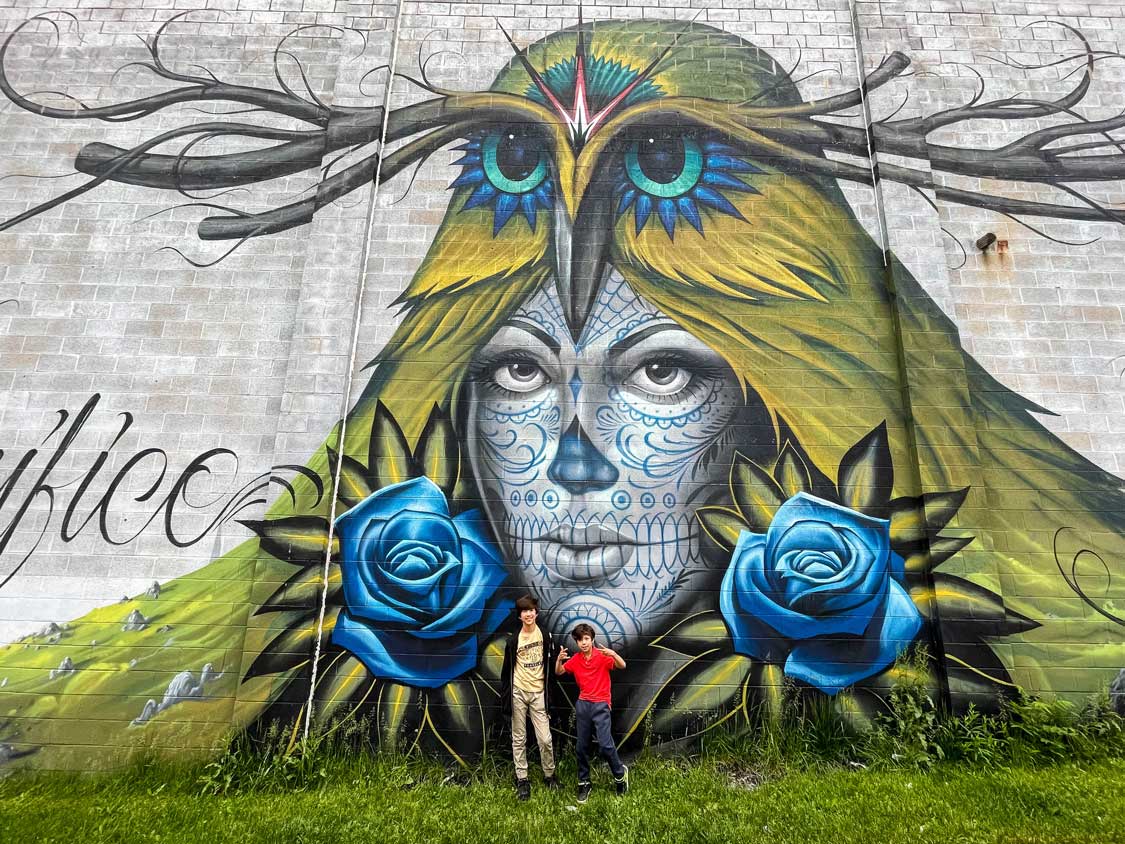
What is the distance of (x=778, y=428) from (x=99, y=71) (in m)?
9.14

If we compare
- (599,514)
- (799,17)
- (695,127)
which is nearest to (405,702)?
(599,514)

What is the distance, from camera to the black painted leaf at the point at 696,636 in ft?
19.8

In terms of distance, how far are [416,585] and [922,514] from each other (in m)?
4.97

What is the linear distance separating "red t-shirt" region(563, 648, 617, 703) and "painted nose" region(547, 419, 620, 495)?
163 cm

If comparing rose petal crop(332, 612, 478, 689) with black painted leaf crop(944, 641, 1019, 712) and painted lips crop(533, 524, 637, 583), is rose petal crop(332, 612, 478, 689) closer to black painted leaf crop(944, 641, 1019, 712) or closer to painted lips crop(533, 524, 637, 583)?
painted lips crop(533, 524, 637, 583)

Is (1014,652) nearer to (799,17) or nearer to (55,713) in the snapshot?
(799,17)

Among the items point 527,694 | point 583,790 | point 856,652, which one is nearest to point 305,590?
point 527,694

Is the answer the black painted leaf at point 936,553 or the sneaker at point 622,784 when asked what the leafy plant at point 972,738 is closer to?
the black painted leaf at point 936,553

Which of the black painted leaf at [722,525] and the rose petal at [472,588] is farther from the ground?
the black painted leaf at [722,525]

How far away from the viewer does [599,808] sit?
5.00m

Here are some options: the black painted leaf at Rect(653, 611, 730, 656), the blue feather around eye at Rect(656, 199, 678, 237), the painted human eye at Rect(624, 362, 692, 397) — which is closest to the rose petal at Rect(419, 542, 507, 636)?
the black painted leaf at Rect(653, 611, 730, 656)

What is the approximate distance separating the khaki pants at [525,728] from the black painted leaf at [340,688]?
1433mm

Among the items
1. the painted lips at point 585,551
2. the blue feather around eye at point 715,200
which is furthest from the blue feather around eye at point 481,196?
the painted lips at point 585,551

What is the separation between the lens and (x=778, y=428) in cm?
660
